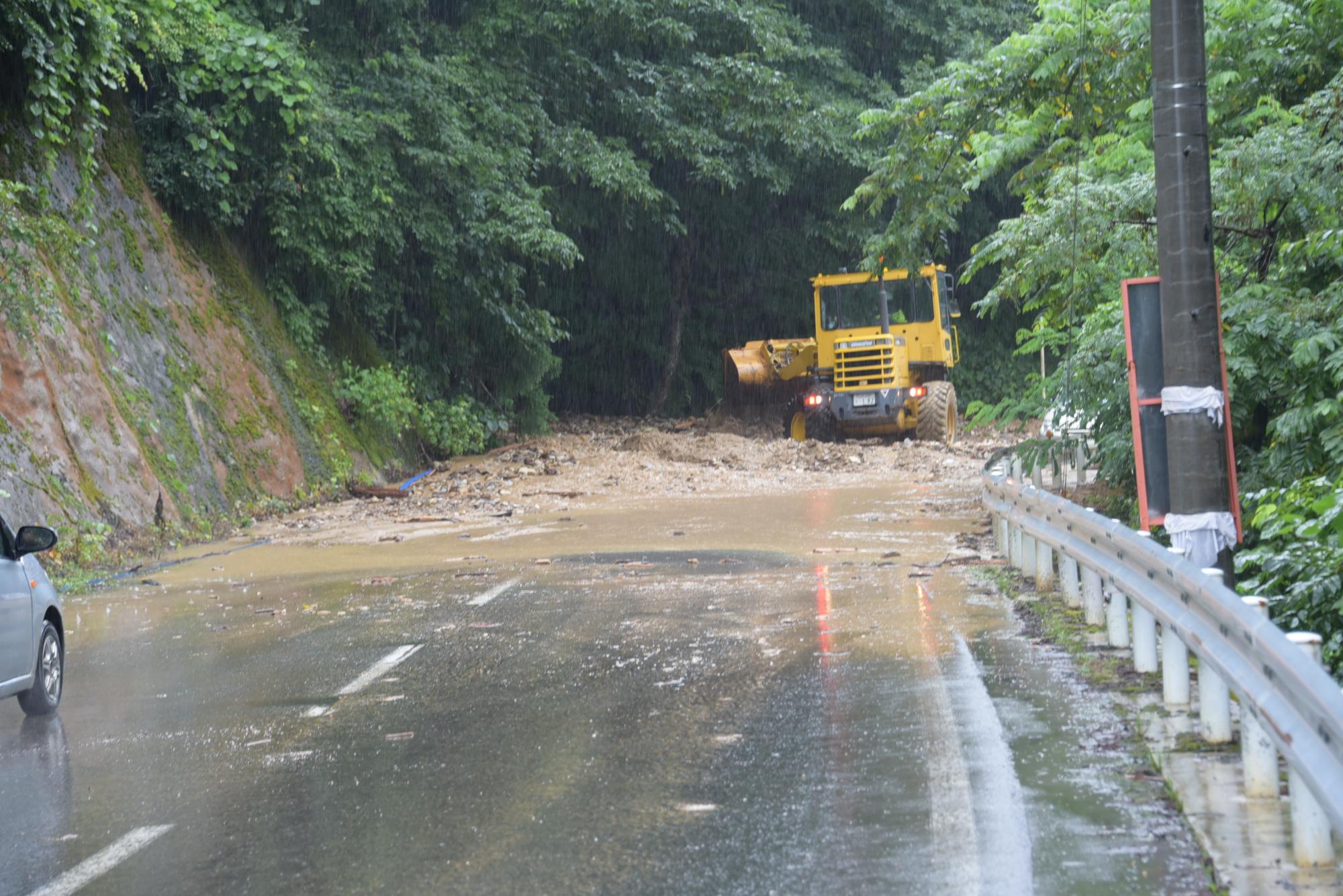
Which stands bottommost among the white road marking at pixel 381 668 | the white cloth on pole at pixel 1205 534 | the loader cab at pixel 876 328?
the white road marking at pixel 381 668

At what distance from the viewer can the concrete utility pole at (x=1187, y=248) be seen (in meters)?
8.27

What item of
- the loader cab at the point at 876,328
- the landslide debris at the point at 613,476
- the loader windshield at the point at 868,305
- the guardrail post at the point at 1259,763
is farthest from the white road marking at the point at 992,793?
the loader windshield at the point at 868,305

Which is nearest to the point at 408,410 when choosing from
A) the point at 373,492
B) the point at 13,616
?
the point at 373,492

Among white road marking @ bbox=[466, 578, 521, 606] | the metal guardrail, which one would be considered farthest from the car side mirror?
the metal guardrail

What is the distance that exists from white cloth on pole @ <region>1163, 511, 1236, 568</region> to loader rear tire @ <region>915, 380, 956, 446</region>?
25662 millimetres

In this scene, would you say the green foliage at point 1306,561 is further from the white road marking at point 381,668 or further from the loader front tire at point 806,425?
the loader front tire at point 806,425

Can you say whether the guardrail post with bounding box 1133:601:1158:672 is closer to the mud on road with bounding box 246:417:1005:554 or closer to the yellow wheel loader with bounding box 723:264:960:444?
Answer: the mud on road with bounding box 246:417:1005:554

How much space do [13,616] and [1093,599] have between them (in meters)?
6.41

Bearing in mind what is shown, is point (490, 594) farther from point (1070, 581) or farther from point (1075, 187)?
point (1075, 187)

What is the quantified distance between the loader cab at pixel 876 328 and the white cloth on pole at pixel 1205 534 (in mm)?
25875

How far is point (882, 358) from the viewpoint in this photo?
3422 cm

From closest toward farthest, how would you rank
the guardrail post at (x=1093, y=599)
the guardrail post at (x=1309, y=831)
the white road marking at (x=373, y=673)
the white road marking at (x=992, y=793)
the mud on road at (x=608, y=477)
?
the guardrail post at (x=1309, y=831) → the white road marking at (x=992, y=793) → the white road marking at (x=373, y=673) → the guardrail post at (x=1093, y=599) → the mud on road at (x=608, y=477)

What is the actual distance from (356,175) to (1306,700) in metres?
22.1

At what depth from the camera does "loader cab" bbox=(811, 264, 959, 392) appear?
34.3m
